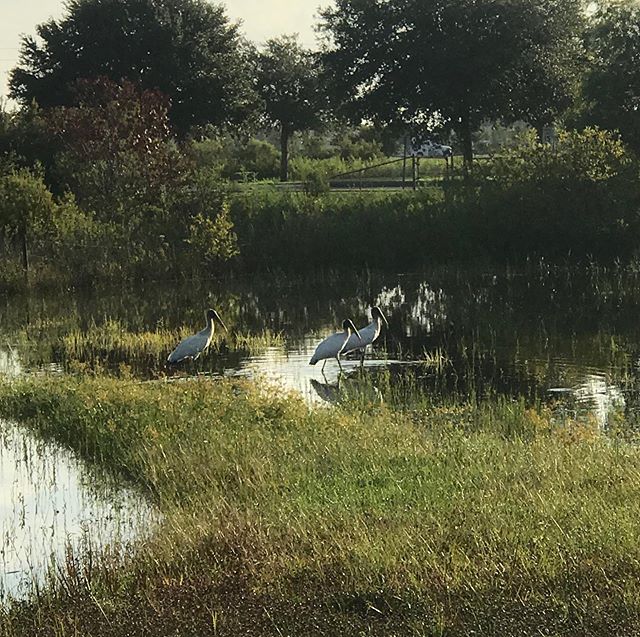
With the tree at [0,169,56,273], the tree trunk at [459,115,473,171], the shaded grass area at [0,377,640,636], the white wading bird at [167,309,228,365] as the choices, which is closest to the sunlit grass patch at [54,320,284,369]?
the white wading bird at [167,309,228,365]

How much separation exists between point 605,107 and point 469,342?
91.5 ft

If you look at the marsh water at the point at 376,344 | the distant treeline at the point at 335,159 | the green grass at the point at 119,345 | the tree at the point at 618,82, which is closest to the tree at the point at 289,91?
the distant treeline at the point at 335,159

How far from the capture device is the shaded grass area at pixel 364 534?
788 centimetres

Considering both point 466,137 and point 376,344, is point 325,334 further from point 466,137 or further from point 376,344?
point 466,137

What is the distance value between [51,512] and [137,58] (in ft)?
164

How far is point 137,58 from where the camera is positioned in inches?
2359

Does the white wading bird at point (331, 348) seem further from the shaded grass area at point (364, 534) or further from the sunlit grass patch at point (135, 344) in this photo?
the shaded grass area at point (364, 534)

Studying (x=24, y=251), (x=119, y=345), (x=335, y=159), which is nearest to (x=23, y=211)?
(x=24, y=251)

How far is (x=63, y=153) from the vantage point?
43.9 m

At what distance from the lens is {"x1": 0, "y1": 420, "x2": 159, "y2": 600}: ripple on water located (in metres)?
10.2

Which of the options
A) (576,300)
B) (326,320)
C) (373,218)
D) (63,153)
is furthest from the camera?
(63,153)

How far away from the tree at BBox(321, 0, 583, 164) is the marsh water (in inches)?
666

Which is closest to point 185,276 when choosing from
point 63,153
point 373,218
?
point 373,218

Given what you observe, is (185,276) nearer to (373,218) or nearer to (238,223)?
(238,223)
